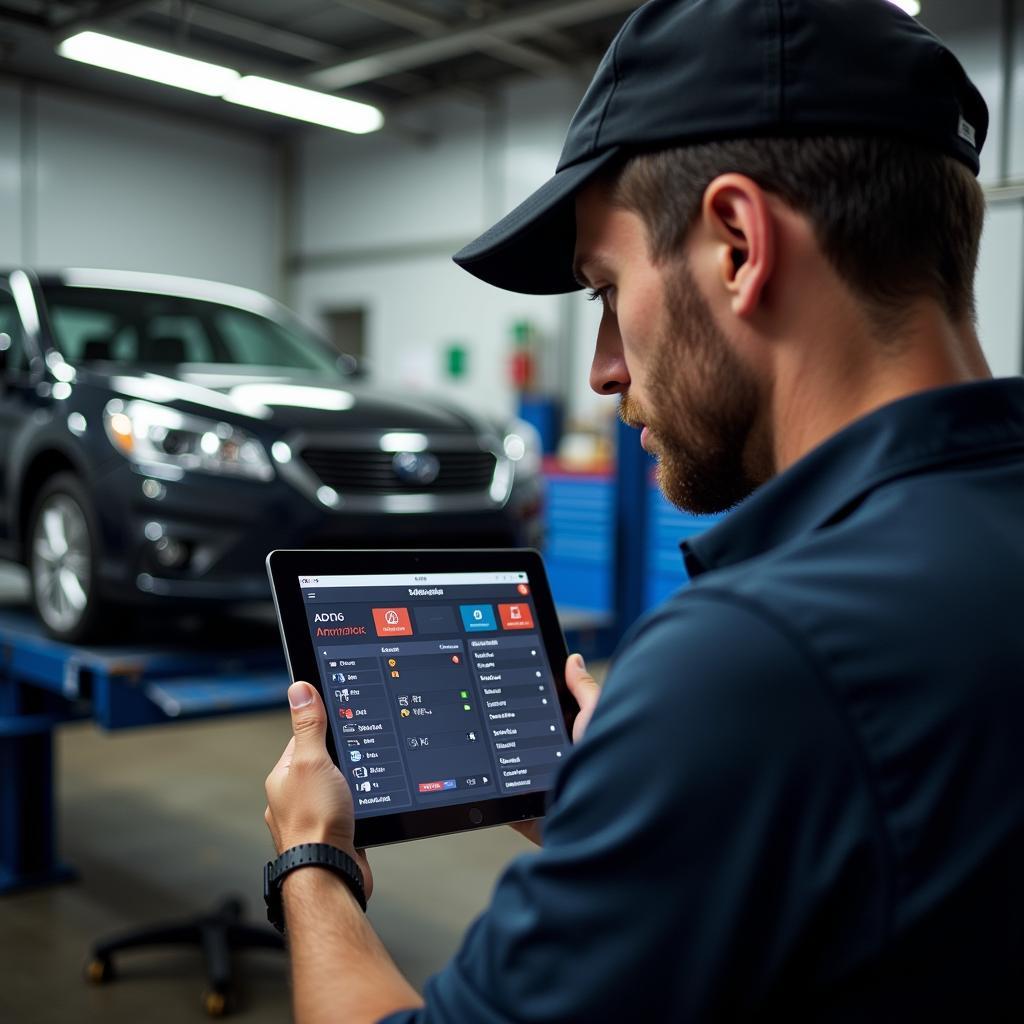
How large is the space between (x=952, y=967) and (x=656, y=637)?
23cm

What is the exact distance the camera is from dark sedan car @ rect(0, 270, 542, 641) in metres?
2.94

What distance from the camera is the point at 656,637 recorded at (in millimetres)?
613

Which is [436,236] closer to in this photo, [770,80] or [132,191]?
[132,191]

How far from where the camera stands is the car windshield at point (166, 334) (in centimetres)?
361

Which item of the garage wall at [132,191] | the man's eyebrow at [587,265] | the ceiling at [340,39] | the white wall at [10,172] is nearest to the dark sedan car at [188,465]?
the man's eyebrow at [587,265]

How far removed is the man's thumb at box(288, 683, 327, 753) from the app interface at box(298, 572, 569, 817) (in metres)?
0.03

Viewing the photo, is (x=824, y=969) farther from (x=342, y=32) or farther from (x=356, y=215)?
(x=356, y=215)

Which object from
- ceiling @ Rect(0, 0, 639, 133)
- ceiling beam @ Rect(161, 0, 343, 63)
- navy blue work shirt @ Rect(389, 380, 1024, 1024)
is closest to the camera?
navy blue work shirt @ Rect(389, 380, 1024, 1024)

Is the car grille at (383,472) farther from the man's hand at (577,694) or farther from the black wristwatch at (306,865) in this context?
the black wristwatch at (306,865)

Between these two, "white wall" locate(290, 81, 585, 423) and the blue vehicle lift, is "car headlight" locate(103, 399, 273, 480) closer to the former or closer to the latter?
the blue vehicle lift

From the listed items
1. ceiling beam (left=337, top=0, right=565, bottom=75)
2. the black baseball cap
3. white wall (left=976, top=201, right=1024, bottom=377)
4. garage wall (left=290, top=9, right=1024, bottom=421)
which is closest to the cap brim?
the black baseball cap

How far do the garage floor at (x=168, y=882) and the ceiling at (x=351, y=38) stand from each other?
4.48 meters

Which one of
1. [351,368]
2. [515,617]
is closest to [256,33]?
[351,368]

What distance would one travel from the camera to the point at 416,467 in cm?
326
